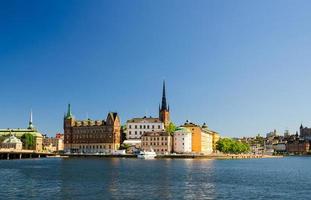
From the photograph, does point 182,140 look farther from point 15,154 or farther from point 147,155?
point 15,154

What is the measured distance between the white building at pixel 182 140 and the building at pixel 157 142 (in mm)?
4263

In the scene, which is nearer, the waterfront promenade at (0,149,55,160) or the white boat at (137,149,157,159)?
the waterfront promenade at (0,149,55,160)

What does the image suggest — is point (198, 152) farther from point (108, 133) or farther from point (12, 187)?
point (12, 187)

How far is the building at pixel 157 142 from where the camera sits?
7244 inches

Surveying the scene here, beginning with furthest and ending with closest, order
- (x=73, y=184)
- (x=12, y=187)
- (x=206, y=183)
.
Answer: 1. (x=206, y=183)
2. (x=73, y=184)
3. (x=12, y=187)

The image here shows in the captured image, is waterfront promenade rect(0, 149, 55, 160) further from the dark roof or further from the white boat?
the dark roof

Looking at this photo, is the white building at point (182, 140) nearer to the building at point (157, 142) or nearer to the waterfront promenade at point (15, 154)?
the building at point (157, 142)

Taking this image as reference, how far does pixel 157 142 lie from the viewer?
184375mm

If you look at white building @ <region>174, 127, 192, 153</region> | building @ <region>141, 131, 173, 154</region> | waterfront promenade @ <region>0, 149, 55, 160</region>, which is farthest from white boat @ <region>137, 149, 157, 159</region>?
waterfront promenade @ <region>0, 149, 55, 160</region>

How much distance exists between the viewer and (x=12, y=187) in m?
56.7

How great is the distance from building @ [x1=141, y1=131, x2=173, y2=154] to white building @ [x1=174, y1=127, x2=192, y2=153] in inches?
168

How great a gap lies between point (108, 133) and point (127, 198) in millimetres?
150952

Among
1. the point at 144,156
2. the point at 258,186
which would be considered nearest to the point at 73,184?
the point at 258,186

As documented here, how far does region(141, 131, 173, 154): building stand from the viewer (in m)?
184
